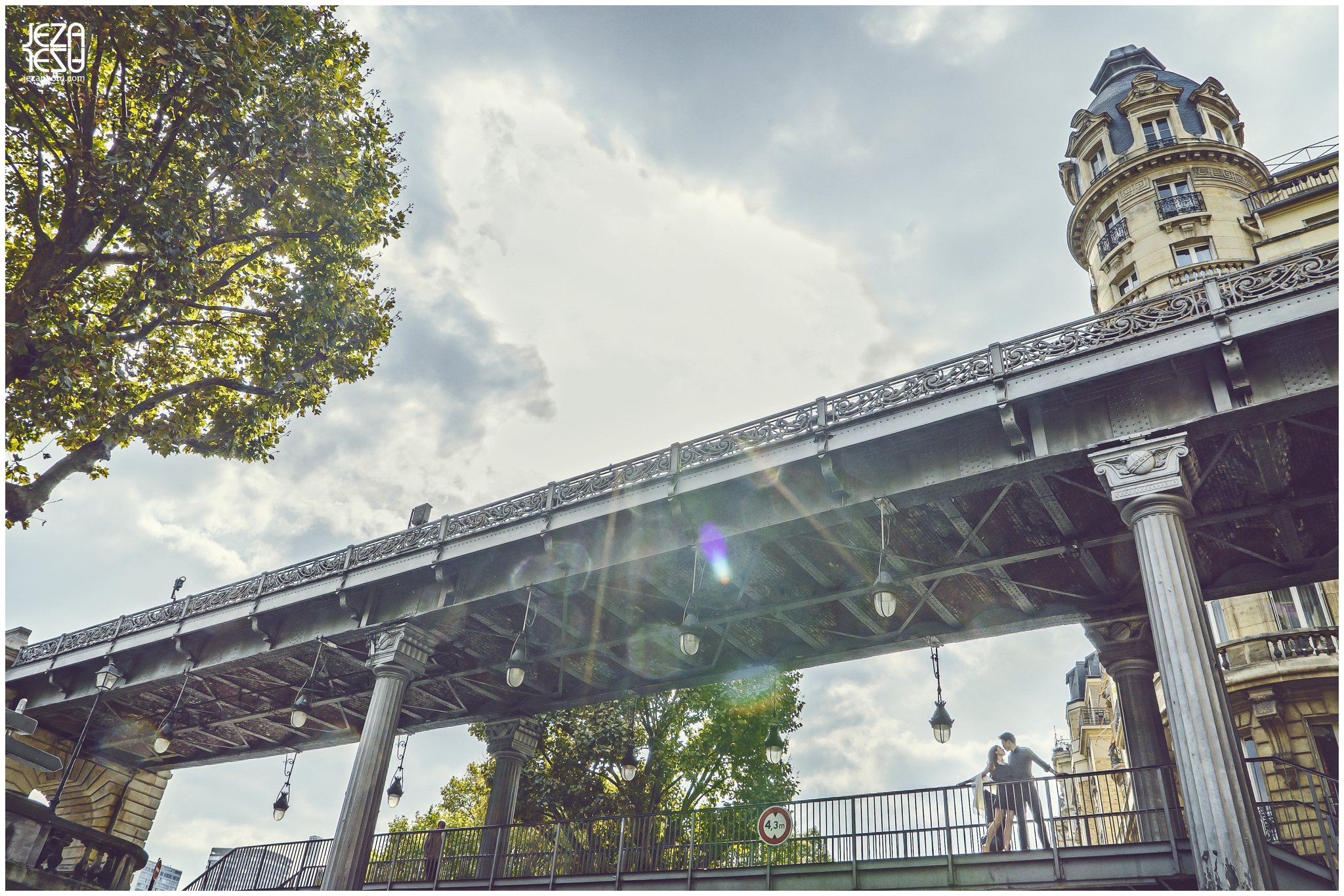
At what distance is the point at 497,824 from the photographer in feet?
70.0

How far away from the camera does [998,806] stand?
14922 millimetres

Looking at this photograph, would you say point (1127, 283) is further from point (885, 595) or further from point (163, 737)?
point (163, 737)

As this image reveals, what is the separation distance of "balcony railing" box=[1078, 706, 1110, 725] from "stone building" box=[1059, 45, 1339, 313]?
37.0m

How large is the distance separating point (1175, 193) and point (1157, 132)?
142 inches

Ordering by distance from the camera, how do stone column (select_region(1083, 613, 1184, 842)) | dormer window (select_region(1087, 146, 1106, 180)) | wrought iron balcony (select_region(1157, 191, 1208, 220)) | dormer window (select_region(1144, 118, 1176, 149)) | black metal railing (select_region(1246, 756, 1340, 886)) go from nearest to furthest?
black metal railing (select_region(1246, 756, 1340, 886)) → stone column (select_region(1083, 613, 1184, 842)) → wrought iron balcony (select_region(1157, 191, 1208, 220)) → dormer window (select_region(1144, 118, 1176, 149)) → dormer window (select_region(1087, 146, 1106, 180))

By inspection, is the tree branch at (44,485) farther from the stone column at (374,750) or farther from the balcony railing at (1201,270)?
the balcony railing at (1201,270)

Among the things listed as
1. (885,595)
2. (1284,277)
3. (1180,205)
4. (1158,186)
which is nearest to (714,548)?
(885,595)

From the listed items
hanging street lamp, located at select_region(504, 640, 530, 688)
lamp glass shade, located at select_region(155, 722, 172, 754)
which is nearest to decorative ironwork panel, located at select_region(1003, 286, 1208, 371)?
hanging street lamp, located at select_region(504, 640, 530, 688)

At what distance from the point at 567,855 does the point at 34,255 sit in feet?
50.6

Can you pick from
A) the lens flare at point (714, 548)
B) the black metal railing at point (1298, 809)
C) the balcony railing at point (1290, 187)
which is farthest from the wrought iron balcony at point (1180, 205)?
the lens flare at point (714, 548)

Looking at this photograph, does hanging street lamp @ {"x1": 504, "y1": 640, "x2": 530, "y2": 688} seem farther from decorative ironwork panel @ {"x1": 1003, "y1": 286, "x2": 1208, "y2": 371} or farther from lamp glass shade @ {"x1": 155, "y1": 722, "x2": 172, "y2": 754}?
lamp glass shade @ {"x1": 155, "y1": 722, "x2": 172, "y2": 754}

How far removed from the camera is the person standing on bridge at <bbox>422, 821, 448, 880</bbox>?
20.4 meters

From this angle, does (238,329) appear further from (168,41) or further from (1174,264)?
(1174,264)

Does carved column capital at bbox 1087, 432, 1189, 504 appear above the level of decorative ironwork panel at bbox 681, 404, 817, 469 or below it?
below
